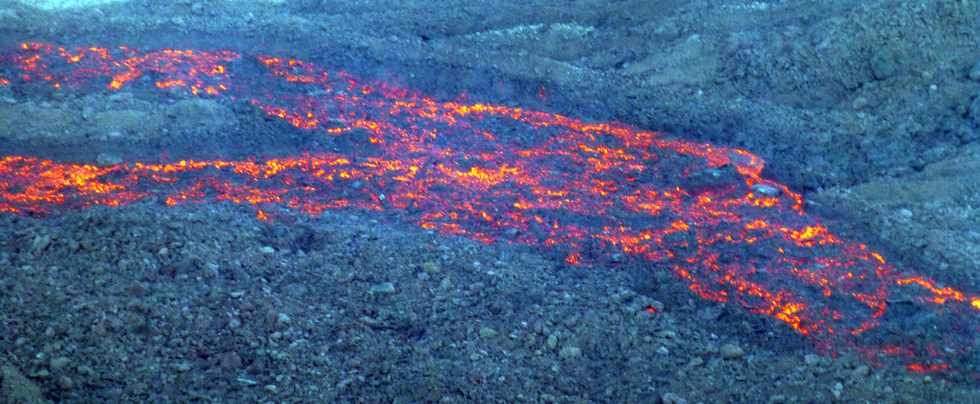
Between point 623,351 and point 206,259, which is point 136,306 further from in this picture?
point 623,351

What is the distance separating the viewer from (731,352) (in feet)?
16.5

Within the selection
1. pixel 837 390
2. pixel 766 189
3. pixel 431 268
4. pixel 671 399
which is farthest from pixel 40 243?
pixel 766 189

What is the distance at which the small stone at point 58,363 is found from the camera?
435 centimetres

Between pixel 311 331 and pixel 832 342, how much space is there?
3044mm

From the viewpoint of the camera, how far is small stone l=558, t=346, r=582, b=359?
4949mm

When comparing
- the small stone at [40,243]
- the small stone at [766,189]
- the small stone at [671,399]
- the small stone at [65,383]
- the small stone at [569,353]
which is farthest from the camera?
the small stone at [766,189]

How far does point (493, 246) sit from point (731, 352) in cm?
191

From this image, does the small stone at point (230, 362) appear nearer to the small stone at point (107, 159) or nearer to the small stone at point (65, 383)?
the small stone at point (65, 383)

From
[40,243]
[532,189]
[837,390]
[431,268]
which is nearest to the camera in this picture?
[837,390]

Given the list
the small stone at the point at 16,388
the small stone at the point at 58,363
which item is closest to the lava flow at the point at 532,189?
the small stone at the point at 58,363

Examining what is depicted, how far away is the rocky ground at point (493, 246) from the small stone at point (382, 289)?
0.02 metres

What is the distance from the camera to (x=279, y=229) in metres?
6.23

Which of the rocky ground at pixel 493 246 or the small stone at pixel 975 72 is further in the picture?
the small stone at pixel 975 72

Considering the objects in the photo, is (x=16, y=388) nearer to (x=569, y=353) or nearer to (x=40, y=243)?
(x=40, y=243)
